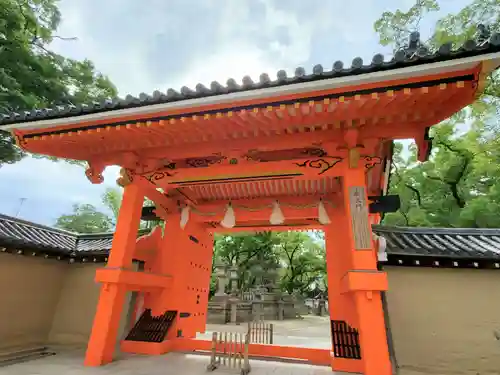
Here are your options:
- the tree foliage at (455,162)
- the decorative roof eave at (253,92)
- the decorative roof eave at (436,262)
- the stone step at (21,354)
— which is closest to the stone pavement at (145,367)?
the stone step at (21,354)

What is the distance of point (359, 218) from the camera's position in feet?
15.6

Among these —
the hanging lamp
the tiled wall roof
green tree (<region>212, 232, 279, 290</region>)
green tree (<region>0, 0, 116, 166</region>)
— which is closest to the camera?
the tiled wall roof

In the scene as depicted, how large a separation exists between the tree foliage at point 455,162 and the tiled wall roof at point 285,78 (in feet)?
28.3

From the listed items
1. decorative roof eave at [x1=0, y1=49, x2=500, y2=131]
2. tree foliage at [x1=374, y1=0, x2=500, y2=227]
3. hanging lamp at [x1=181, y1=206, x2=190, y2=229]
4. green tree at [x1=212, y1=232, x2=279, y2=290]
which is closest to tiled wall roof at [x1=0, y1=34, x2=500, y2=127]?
decorative roof eave at [x1=0, y1=49, x2=500, y2=131]

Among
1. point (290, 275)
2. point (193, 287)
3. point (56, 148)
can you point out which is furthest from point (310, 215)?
point (290, 275)

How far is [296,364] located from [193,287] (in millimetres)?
3509

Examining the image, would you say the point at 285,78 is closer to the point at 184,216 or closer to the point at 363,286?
the point at 363,286

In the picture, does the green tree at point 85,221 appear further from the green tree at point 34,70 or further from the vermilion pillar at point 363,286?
the vermilion pillar at point 363,286

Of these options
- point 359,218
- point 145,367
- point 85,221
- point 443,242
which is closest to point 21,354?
point 145,367

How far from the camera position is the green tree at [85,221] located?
31.5 m

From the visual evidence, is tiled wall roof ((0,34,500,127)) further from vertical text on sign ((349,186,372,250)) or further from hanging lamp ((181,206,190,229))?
hanging lamp ((181,206,190,229))

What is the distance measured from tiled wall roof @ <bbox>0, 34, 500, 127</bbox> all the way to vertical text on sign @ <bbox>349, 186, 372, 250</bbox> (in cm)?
198

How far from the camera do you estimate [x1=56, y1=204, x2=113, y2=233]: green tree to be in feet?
103

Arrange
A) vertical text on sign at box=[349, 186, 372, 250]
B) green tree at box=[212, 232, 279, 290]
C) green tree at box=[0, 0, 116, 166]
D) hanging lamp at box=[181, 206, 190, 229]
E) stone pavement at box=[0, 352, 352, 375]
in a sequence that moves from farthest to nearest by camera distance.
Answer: green tree at box=[212, 232, 279, 290]
green tree at box=[0, 0, 116, 166]
hanging lamp at box=[181, 206, 190, 229]
stone pavement at box=[0, 352, 352, 375]
vertical text on sign at box=[349, 186, 372, 250]
